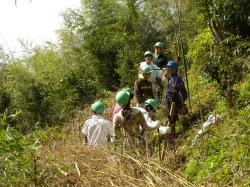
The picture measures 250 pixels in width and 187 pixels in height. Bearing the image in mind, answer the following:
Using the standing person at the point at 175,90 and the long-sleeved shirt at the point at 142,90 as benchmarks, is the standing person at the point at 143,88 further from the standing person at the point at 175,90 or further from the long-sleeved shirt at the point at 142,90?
the standing person at the point at 175,90

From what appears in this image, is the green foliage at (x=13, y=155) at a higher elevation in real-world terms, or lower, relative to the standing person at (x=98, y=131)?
higher

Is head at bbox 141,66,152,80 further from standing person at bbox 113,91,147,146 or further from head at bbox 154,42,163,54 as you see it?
standing person at bbox 113,91,147,146

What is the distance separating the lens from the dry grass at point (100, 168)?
489 cm

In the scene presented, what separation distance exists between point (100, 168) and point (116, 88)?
12923 millimetres

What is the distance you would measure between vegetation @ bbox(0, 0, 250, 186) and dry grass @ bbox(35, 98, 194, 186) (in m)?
0.01

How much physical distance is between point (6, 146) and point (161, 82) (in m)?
5.94

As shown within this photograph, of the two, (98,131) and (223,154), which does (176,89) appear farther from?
(223,154)

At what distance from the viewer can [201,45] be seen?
12.0 metres

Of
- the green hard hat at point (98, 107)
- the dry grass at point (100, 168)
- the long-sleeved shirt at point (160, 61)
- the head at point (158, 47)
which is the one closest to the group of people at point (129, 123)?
the green hard hat at point (98, 107)

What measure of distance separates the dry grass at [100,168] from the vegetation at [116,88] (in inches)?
0.4

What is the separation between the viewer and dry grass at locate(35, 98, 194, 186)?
4.89 m

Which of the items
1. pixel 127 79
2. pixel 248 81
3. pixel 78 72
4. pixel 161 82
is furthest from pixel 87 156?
pixel 78 72

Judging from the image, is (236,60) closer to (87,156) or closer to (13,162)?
(87,156)

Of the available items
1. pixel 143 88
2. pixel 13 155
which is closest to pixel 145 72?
pixel 143 88
